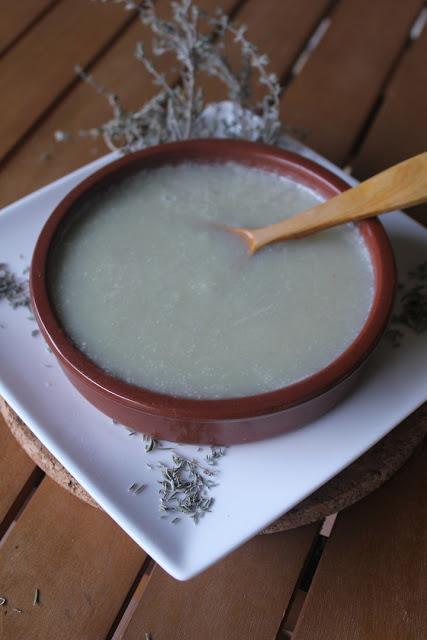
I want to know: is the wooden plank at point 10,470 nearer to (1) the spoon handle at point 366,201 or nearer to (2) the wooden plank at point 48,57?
(1) the spoon handle at point 366,201

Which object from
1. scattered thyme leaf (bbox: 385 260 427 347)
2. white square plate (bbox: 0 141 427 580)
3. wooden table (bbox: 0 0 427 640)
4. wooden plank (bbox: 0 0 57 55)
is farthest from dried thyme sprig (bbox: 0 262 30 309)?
wooden plank (bbox: 0 0 57 55)

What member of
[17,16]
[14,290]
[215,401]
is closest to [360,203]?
[215,401]

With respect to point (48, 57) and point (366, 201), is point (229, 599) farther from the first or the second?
point (48, 57)

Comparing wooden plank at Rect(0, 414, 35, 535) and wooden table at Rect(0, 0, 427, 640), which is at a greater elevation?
wooden plank at Rect(0, 414, 35, 535)

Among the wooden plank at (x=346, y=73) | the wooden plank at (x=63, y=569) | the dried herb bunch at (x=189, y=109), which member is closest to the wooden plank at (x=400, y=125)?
the wooden plank at (x=346, y=73)

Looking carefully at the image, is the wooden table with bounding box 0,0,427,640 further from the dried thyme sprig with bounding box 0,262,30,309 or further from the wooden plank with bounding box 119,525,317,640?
the dried thyme sprig with bounding box 0,262,30,309

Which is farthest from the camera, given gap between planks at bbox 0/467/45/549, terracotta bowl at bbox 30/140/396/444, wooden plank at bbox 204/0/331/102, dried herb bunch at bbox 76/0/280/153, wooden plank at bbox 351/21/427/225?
wooden plank at bbox 204/0/331/102

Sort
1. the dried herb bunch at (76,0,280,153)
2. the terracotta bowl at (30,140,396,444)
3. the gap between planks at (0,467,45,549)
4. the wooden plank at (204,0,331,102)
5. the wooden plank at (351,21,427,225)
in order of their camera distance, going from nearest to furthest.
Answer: the terracotta bowl at (30,140,396,444) → the gap between planks at (0,467,45,549) → the dried herb bunch at (76,0,280,153) → the wooden plank at (351,21,427,225) → the wooden plank at (204,0,331,102)

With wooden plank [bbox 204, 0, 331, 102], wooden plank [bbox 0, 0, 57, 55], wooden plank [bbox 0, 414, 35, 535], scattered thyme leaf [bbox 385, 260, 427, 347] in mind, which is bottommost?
scattered thyme leaf [bbox 385, 260, 427, 347]
